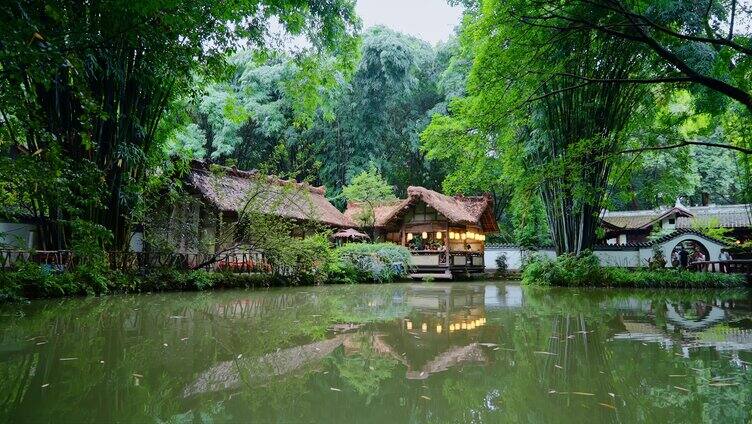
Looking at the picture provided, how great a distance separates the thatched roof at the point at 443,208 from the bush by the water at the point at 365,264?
3.63 meters

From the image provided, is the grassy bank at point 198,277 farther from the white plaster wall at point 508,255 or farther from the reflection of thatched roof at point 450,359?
the white plaster wall at point 508,255

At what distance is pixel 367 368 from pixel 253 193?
10.6m

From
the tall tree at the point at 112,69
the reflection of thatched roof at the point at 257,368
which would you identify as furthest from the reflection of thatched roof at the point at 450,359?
the tall tree at the point at 112,69

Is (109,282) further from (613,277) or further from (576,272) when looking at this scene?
(613,277)

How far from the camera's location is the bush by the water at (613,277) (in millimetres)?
14398

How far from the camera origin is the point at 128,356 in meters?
3.95

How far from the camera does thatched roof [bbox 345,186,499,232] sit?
21.2 meters

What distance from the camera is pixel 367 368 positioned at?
12.1 ft

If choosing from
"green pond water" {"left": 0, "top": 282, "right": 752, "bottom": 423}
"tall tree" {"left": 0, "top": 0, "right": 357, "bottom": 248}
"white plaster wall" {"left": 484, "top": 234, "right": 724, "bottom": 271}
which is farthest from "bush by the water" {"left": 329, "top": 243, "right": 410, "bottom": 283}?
"green pond water" {"left": 0, "top": 282, "right": 752, "bottom": 423}

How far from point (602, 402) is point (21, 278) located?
9.27 m

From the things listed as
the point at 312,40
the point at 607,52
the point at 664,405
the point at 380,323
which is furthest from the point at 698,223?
the point at 664,405

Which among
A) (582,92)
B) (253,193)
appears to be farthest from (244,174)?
(582,92)

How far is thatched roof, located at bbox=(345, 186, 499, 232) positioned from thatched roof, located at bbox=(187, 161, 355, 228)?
194cm

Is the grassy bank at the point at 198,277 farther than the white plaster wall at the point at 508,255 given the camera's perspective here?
No
